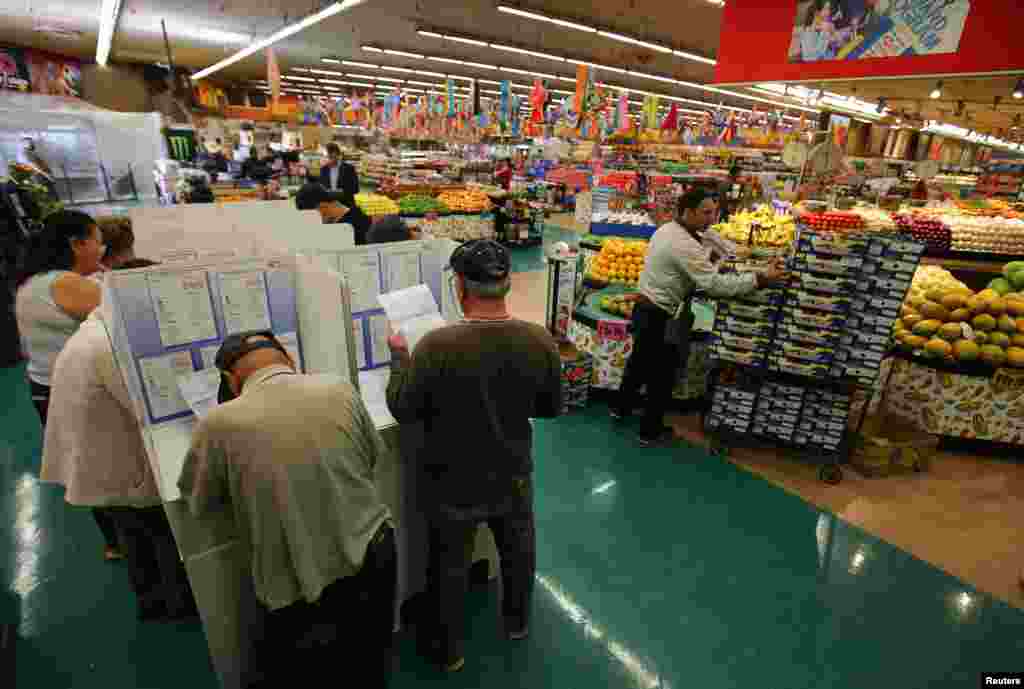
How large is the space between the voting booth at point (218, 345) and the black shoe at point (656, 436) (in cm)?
191

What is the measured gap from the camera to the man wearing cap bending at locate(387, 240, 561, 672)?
1.68 meters

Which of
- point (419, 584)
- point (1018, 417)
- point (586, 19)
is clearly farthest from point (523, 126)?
point (419, 584)

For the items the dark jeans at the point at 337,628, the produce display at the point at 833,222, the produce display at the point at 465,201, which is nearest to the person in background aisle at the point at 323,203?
the dark jeans at the point at 337,628

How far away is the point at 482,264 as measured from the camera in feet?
5.45

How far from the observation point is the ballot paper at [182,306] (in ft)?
6.33

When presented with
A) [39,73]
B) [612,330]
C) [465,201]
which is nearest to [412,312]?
[612,330]

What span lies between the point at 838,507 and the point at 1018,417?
78.7 inches

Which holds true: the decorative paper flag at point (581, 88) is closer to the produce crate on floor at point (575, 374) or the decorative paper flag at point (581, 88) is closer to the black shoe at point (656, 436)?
the produce crate on floor at point (575, 374)

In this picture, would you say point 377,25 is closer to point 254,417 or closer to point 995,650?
point 254,417

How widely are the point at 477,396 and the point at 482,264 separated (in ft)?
1.54

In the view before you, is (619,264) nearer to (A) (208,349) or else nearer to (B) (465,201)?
(A) (208,349)

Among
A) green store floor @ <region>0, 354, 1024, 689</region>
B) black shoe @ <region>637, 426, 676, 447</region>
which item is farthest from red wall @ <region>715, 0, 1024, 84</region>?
green store floor @ <region>0, 354, 1024, 689</region>

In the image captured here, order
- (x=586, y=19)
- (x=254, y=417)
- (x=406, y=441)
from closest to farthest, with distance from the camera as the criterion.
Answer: (x=254, y=417)
(x=406, y=441)
(x=586, y=19)

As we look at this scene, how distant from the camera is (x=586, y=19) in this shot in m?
10.8
